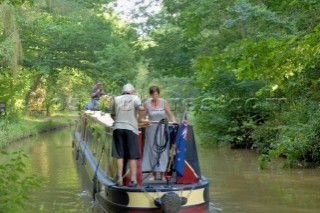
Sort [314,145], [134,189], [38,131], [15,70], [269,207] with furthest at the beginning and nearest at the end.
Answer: [38,131] < [15,70] < [314,145] < [269,207] < [134,189]

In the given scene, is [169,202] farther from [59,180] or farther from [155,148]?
[59,180]

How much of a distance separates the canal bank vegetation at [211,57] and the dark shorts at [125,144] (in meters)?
1.13

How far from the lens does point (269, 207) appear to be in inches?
445

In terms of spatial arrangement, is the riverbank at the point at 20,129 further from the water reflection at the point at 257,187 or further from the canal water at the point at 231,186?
the water reflection at the point at 257,187

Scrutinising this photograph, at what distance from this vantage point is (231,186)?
14.0 m

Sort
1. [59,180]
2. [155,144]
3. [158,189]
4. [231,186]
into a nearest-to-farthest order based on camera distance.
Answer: [158,189] → [155,144] → [231,186] → [59,180]

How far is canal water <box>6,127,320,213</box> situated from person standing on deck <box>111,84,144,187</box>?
1.41 meters

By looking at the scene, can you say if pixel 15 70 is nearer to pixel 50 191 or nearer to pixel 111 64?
pixel 50 191

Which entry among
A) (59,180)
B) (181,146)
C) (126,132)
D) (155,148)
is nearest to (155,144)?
(155,148)

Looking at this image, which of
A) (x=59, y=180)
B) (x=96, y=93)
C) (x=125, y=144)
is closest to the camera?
(x=125, y=144)

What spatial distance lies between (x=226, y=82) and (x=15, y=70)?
287 inches

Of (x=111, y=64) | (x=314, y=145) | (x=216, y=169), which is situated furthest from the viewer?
(x=111, y=64)

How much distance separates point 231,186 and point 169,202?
579cm

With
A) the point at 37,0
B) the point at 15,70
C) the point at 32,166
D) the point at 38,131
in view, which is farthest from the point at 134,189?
the point at 38,131
